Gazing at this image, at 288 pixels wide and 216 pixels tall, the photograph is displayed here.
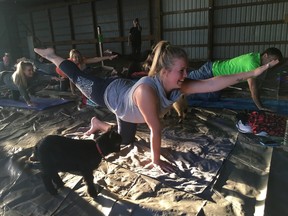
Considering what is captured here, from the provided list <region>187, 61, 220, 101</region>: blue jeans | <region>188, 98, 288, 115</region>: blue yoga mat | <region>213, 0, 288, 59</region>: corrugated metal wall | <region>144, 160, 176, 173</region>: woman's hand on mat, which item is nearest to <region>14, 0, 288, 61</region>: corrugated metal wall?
<region>213, 0, 288, 59</region>: corrugated metal wall

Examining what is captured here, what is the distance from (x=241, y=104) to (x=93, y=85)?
214cm

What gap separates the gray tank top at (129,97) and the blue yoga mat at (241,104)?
1564 mm

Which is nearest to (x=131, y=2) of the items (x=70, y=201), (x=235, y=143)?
(x=235, y=143)

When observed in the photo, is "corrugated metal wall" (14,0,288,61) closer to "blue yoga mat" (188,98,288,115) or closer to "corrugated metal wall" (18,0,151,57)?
"corrugated metal wall" (18,0,151,57)

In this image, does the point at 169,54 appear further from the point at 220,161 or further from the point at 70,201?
the point at 70,201

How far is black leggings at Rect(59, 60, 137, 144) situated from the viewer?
90.1 inches

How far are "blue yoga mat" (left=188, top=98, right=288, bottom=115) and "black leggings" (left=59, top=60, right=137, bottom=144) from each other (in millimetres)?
1438

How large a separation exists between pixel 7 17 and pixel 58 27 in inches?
81.1

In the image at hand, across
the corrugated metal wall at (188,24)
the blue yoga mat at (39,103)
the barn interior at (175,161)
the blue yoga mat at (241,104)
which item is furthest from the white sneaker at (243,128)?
the corrugated metal wall at (188,24)

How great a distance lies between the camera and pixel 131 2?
30.5 ft

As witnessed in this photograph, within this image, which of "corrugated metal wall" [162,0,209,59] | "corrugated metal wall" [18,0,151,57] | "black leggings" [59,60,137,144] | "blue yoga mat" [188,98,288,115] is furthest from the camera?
"corrugated metal wall" [18,0,151,57]

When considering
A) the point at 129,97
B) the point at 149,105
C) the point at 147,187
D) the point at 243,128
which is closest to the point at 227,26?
the point at 243,128

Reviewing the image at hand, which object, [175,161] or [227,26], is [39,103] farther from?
[227,26]

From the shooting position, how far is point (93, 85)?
7.54 ft
